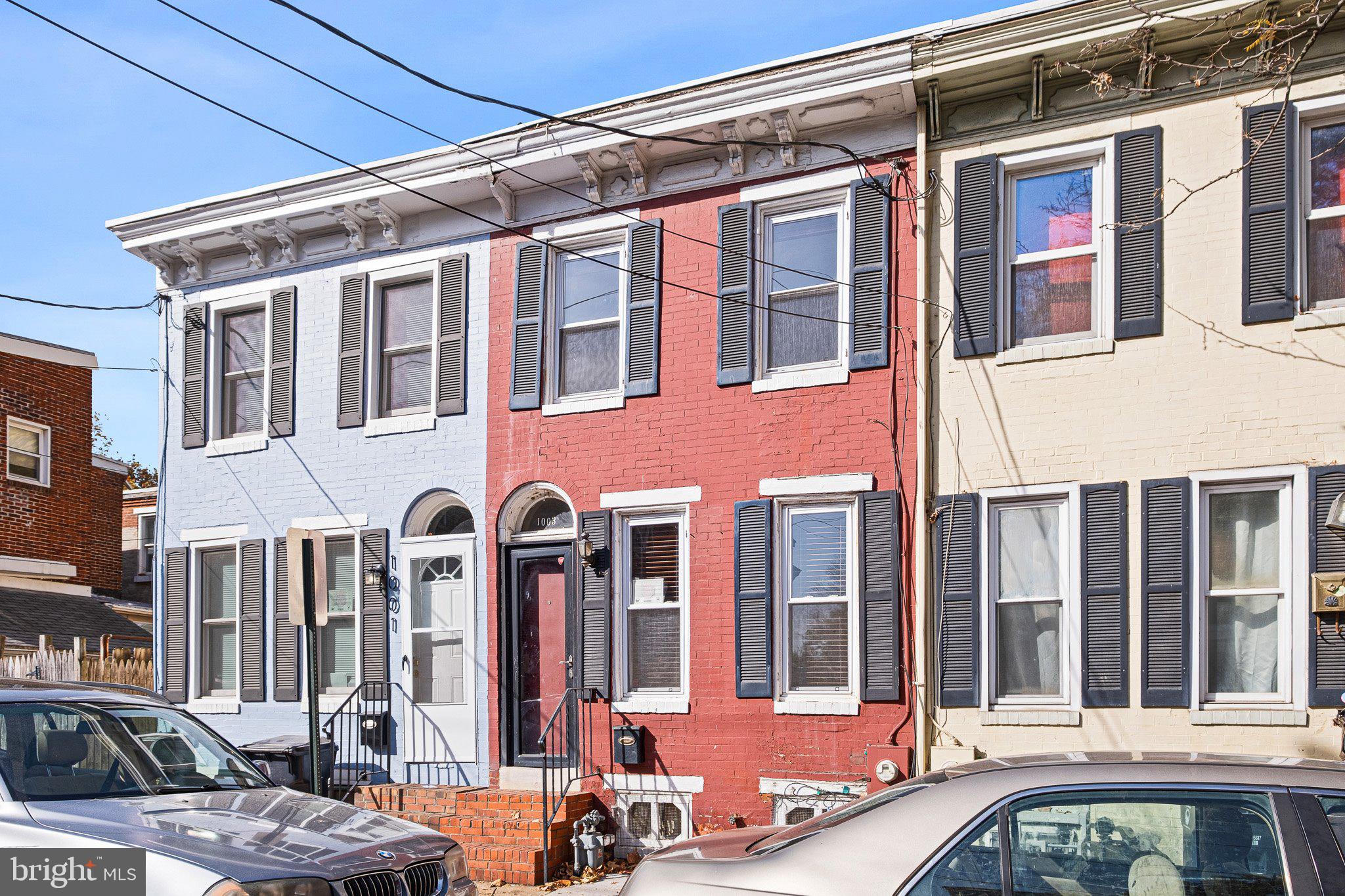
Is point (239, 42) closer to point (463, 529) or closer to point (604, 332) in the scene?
point (604, 332)

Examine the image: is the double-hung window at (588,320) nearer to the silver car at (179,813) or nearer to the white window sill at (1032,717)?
the white window sill at (1032,717)

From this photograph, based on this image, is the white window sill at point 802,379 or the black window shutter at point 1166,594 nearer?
the black window shutter at point 1166,594

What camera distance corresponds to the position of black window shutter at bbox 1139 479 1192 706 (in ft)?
31.9

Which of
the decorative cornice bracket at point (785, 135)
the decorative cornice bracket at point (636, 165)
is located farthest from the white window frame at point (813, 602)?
the decorative cornice bracket at point (636, 165)

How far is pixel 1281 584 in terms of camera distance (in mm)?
9531

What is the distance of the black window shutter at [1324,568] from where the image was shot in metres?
9.15

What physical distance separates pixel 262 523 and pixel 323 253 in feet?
10.6

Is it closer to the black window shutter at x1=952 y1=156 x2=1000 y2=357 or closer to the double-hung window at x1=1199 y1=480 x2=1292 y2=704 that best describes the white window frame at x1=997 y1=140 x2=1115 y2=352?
the black window shutter at x1=952 y1=156 x2=1000 y2=357

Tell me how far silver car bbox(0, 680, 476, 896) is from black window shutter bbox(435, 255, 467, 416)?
6.36 metres

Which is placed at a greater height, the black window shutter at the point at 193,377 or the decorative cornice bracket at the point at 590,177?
the decorative cornice bracket at the point at 590,177

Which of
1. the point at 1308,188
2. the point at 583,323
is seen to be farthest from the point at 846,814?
the point at 583,323

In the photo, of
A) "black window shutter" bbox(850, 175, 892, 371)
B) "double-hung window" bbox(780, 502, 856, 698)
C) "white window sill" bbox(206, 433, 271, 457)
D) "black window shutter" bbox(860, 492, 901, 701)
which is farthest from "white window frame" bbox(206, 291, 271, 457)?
"black window shutter" bbox(860, 492, 901, 701)

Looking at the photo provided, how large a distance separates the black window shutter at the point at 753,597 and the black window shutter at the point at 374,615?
4.22 m

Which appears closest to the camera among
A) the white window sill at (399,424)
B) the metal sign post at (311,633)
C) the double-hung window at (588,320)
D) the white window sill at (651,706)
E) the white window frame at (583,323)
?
the metal sign post at (311,633)
